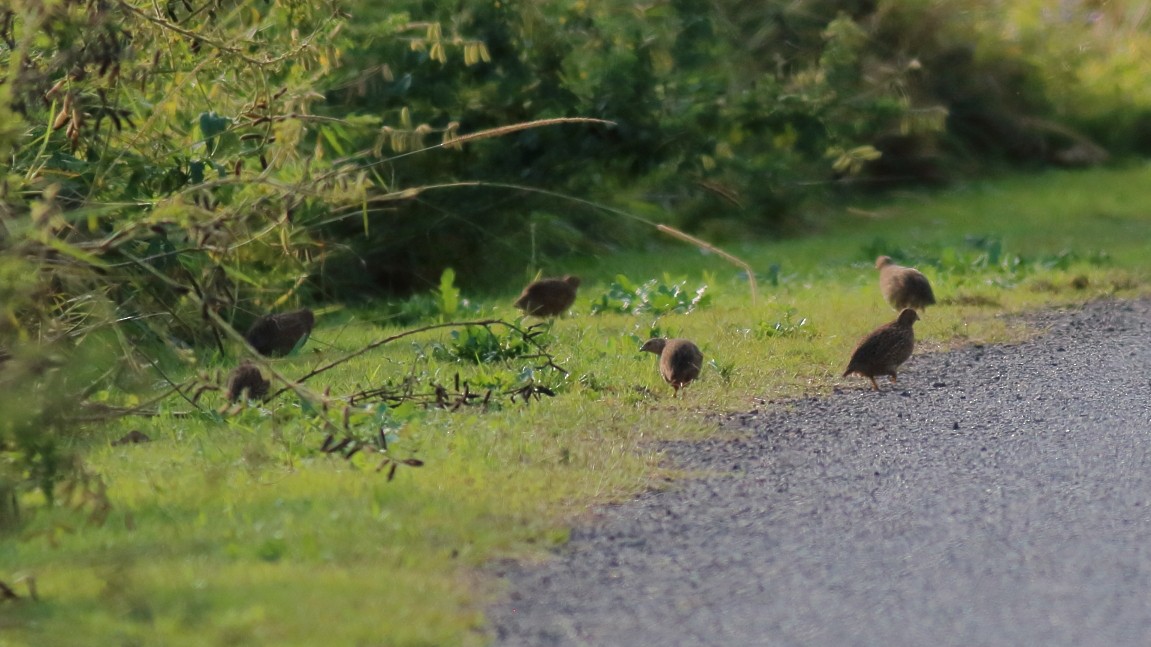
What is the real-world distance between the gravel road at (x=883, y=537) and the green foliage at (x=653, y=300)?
2719mm

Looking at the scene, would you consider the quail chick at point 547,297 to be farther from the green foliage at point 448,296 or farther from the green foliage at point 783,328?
the green foliage at point 783,328

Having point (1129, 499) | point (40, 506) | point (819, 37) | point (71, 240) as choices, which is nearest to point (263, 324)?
point (71, 240)

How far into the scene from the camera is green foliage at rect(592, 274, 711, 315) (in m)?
10.2

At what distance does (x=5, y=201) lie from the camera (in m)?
5.55

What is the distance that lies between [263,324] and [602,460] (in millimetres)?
3362

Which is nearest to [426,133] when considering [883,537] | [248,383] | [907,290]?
[248,383]

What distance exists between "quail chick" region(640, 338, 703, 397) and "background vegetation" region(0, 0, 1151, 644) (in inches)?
6.3

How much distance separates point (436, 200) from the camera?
467 inches

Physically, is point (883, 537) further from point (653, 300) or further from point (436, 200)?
point (436, 200)

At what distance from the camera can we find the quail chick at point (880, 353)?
764 centimetres

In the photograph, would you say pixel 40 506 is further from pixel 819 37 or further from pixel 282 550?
pixel 819 37

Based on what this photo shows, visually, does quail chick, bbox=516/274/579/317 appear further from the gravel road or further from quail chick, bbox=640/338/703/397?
the gravel road

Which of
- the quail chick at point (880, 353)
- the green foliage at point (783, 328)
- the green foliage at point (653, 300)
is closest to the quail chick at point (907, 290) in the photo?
the green foliage at point (783, 328)

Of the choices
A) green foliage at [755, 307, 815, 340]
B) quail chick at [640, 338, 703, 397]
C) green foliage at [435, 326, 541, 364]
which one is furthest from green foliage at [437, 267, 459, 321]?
quail chick at [640, 338, 703, 397]
